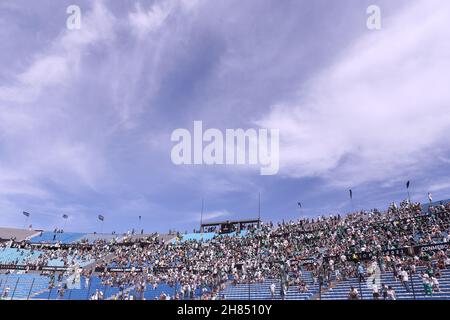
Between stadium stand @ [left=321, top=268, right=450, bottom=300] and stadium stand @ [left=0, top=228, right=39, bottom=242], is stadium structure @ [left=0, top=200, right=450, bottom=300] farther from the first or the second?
stadium stand @ [left=0, top=228, right=39, bottom=242]

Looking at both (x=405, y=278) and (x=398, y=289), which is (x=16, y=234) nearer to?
(x=398, y=289)

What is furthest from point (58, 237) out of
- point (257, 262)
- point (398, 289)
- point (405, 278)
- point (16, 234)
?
point (405, 278)

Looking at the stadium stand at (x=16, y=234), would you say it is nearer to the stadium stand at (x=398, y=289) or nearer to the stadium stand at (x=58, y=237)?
the stadium stand at (x=58, y=237)

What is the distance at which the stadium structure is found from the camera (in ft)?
78.5

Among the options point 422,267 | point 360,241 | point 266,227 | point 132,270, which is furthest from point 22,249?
point 422,267

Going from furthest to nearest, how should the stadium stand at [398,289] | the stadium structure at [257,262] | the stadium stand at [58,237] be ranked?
the stadium stand at [58,237], the stadium structure at [257,262], the stadium stand at [398,289]

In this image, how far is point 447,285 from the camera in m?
20.8

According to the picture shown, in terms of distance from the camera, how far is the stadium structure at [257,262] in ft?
78.5

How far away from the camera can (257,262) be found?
33.9 metres

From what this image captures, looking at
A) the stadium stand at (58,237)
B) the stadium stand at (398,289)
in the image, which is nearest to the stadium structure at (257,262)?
the stadium stand at (398,289)

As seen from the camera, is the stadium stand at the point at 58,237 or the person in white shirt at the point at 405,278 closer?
the person in white shirt at the point at 405,278

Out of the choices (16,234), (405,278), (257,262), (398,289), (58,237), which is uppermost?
(16,234)

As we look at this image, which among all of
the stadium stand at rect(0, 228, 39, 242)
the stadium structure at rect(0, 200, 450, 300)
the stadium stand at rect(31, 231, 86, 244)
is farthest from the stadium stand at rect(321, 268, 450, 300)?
the stadium stand at rect(0, 228, 39, 242)
